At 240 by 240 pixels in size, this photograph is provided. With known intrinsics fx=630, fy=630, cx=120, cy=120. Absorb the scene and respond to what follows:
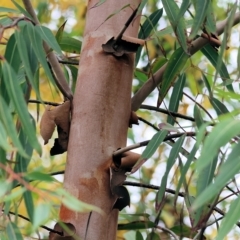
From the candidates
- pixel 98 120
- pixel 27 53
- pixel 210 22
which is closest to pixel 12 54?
pixel 27 53

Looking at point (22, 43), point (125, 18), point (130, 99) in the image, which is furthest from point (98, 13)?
point (22, 43)

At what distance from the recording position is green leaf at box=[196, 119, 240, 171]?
0.64 meters

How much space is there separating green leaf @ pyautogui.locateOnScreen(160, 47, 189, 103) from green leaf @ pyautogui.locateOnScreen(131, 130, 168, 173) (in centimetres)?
11

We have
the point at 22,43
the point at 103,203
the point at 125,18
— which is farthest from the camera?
the point at 125,18

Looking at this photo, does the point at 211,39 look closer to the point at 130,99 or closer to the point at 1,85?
the point at 130,99

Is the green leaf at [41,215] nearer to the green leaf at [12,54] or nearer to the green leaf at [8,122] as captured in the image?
the green leaf at [8,122]

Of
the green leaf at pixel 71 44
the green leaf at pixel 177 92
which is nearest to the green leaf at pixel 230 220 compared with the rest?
the green leaf at pixel 177 92

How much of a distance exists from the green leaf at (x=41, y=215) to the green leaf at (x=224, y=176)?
0.14 meters

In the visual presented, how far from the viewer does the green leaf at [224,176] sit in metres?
0.61

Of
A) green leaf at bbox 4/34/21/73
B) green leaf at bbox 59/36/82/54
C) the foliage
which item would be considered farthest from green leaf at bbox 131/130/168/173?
green leaf at bbox 59/36/82/54

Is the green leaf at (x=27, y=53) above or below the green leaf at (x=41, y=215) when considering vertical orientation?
above

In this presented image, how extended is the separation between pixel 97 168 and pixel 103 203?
5 centimetres

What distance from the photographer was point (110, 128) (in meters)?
0.95

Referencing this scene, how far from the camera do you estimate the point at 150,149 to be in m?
0.89
